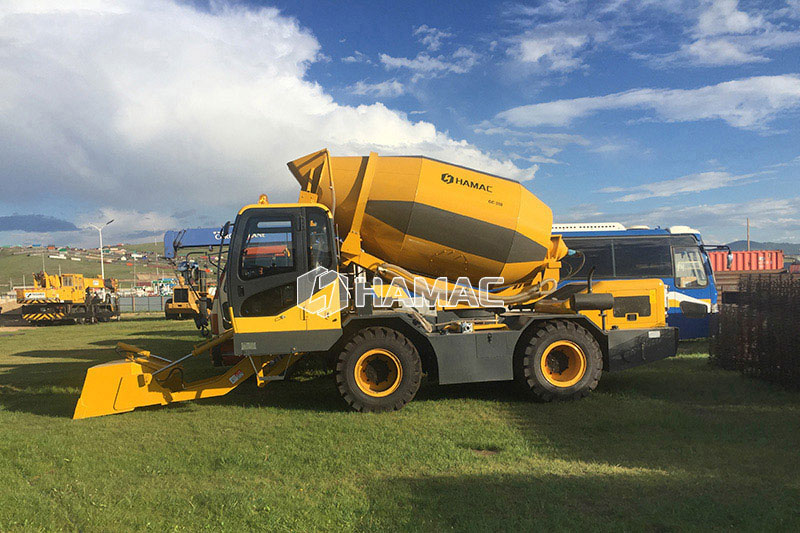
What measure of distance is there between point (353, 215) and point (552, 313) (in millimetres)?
3437

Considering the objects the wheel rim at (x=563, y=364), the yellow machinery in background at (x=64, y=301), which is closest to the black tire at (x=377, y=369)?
the wheel rim at (x=563, y=364)

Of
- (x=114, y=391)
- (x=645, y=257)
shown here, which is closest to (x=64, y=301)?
(x=114, y=391)

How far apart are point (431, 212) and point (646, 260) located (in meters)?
8.33

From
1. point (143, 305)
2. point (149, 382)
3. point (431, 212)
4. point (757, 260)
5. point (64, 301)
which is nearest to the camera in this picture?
point (149, 382)

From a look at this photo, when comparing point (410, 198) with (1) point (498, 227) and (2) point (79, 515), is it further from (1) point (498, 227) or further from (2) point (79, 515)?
(2) point (79, 515)

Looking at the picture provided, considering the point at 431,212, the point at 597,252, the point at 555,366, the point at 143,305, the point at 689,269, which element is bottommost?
the point at 555,366

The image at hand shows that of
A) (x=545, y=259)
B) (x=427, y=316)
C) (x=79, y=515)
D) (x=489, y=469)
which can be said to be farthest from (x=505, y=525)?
(x=545, y=259)

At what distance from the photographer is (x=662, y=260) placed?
13484mm

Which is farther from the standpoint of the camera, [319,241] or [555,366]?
[555,366]

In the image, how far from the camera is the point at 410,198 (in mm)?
7543

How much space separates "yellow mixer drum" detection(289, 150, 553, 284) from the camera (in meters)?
7.58

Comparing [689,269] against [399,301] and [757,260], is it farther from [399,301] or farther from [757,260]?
[757,260]

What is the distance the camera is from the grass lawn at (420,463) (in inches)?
Answer: 158
